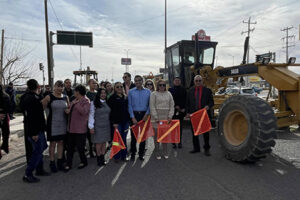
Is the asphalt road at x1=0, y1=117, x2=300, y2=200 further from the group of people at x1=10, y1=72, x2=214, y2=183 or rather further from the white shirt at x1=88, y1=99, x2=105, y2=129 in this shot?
the white shirt at x1=88, y1=99, x2=105, y2=129

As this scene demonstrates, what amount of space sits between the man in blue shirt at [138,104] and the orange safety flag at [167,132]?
0.38 m

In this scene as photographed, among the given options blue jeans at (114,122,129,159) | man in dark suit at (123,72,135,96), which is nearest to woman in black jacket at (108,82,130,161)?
blue jeans at (114,122,129,159)

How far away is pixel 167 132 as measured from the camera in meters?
4.96

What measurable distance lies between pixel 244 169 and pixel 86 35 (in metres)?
11.7

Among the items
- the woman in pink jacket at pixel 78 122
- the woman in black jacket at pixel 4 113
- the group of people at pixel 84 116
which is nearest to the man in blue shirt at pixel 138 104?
the group of people at pixel 84 116

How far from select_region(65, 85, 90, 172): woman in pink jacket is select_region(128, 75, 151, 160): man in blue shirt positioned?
3.18 feet

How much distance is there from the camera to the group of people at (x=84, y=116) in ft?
12.4

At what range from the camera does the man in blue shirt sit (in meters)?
4.83

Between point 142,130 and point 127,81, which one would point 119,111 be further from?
point 127,81

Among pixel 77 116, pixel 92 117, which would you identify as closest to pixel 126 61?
pixel 92 117

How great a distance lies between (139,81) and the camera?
15.9 feet

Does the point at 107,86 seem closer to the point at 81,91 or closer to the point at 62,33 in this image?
the point at 81,91

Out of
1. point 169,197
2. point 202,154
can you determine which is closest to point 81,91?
point 169,197

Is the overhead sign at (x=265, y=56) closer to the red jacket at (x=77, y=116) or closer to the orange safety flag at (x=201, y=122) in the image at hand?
the orange safety flag at (x=201, y=122)
